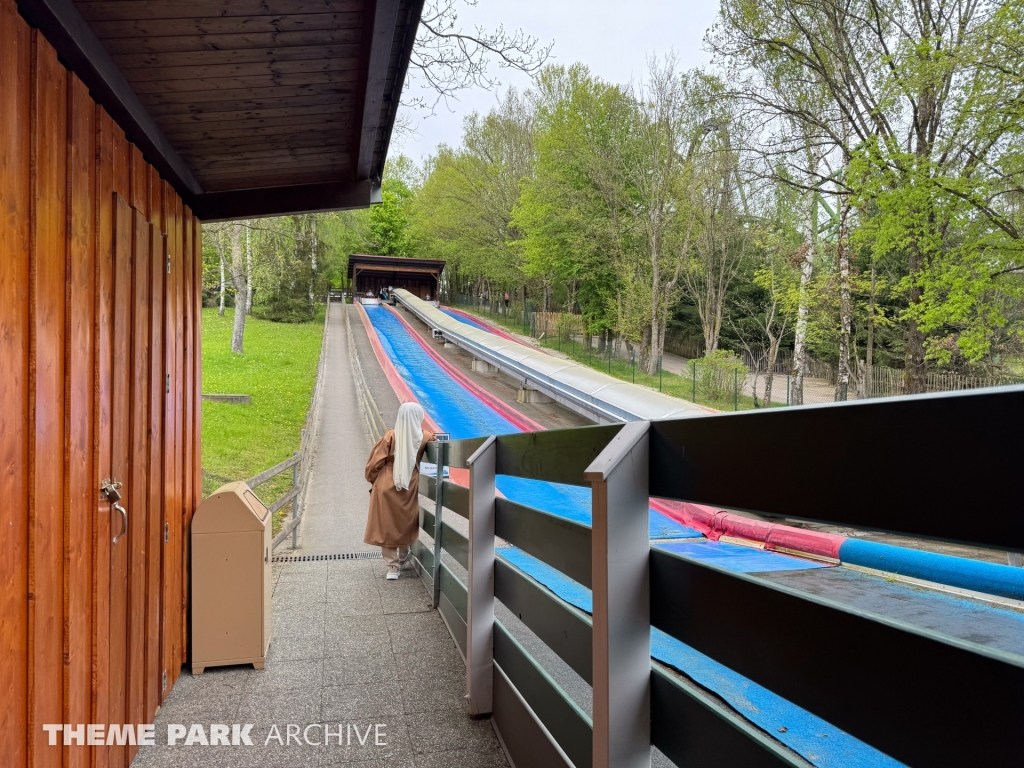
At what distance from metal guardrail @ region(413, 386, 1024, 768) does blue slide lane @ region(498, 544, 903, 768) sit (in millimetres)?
987

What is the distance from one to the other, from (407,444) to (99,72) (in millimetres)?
4037

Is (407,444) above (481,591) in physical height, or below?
above

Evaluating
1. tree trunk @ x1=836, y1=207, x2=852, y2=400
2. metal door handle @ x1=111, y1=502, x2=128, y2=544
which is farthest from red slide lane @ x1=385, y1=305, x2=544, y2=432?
metal door handle @ x1=111, y1=502, x2=128, y2=544

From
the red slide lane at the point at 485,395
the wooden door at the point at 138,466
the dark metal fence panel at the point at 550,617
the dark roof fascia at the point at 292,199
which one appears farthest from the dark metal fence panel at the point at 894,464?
the red slide lane at the point at 485,395

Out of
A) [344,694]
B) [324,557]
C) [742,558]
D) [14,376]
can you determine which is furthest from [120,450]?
[742,558]

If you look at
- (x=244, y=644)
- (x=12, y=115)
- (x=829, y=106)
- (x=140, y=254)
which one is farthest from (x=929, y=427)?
(x=829, y=106)

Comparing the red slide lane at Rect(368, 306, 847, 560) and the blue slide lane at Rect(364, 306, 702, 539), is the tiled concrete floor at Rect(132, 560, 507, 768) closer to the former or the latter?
the blue slide lane at Rect(364, 306, 702, 539)

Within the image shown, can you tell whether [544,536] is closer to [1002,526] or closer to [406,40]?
[1002,526]

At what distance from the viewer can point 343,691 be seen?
11.8ft

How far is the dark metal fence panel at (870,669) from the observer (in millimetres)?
758

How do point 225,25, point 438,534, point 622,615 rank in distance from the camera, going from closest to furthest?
point 622,615 → point 225,25 → point 438,534

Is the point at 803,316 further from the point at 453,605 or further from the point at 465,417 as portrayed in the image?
the point at 453,605

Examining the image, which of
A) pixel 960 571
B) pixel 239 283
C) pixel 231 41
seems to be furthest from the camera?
pixel 239 283

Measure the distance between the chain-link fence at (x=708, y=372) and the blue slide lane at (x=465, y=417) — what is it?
4.18 metres
